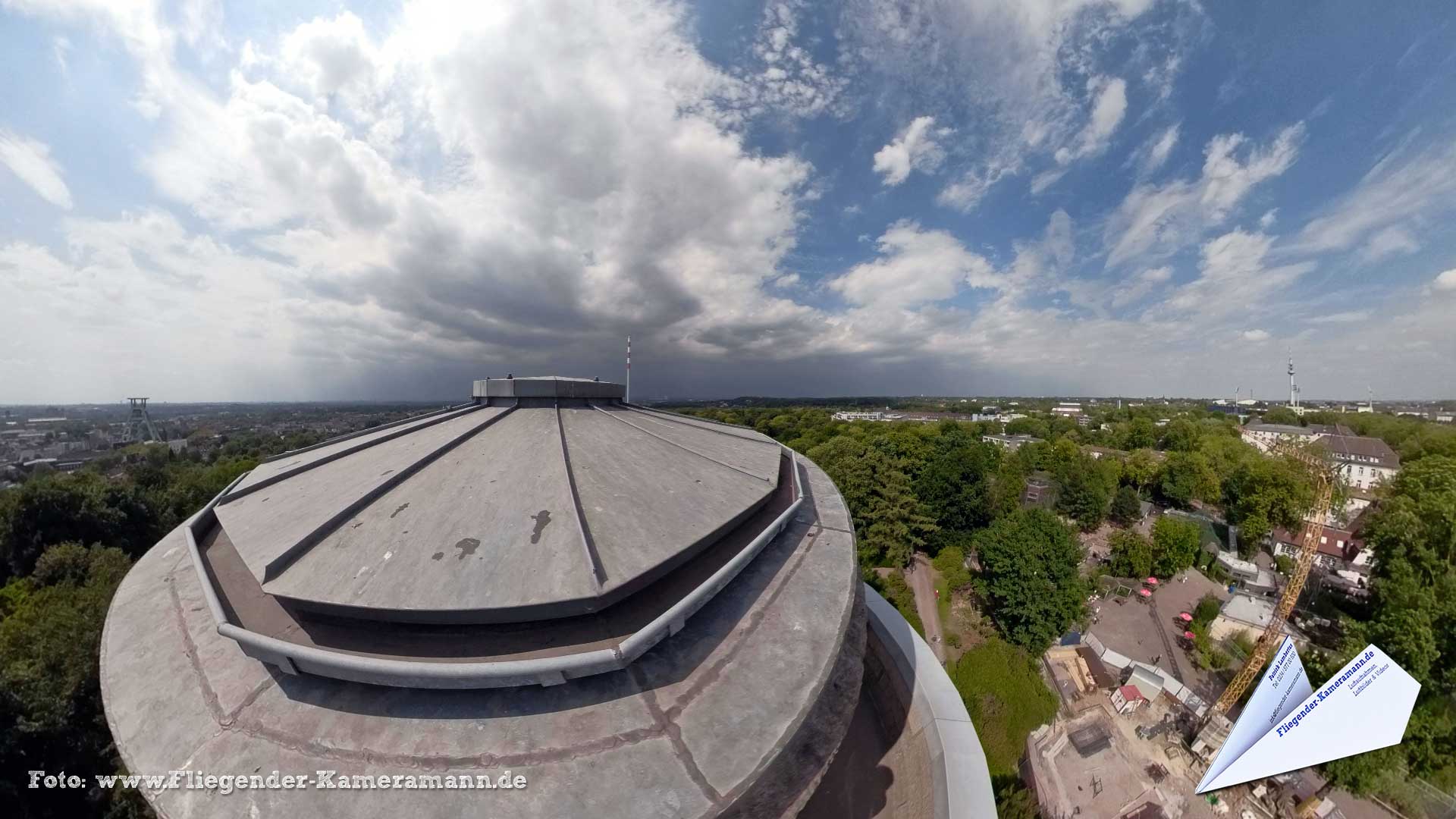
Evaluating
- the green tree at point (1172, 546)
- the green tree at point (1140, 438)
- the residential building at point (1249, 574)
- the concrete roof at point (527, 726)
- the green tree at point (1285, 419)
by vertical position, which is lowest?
the residential building at point (1249, 574)

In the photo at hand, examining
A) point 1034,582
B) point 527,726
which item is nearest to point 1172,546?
point 1034,582

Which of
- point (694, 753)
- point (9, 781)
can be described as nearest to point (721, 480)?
point (694, 753)

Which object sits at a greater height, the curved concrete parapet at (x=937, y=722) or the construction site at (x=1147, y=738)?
the curved concrete parapet at (x=937, y=722)

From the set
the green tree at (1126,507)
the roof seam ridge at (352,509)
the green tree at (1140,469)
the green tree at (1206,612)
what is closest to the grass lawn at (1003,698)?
the green tree at (1206,612)

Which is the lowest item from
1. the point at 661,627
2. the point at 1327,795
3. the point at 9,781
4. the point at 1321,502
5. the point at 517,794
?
the point at 1327,795

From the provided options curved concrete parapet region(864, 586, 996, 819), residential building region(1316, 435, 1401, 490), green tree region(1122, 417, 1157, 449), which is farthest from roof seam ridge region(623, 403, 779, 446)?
green tree region(1122, 417, 1157, 449)

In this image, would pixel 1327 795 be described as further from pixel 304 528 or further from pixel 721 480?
pixel 304 528

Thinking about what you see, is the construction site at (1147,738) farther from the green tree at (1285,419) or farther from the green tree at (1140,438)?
the green tree at (1285,419)
